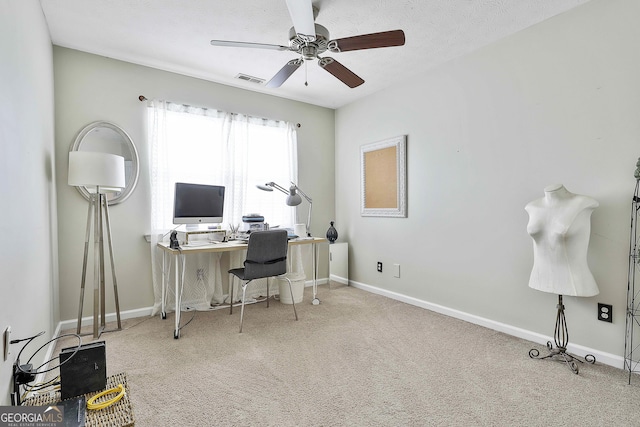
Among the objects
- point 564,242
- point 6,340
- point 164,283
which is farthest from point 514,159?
A: point 164,283

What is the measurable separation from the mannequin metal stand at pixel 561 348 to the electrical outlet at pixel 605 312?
0.69ft

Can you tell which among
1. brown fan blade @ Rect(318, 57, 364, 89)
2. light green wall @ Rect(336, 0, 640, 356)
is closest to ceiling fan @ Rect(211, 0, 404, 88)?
brown fan blade @ Rect(318, 57, 364, 89)

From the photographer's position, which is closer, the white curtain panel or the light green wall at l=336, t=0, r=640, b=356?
the light green wall at l=336, t=0, r=640, b=356

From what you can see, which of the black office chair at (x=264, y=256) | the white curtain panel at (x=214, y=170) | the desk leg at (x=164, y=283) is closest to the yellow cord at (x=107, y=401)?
the black office chair at (x=264, y=256)

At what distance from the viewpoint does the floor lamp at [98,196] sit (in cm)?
249

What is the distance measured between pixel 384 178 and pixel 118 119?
109 inches

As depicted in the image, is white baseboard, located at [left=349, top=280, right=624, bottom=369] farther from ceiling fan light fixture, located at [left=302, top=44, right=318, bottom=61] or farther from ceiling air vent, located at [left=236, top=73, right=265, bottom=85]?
ceiling air vent, located at [left=236, top=73, right=265, bottom=85]

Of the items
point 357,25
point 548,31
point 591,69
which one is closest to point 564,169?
point 591,69

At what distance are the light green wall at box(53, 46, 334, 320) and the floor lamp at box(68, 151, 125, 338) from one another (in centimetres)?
15

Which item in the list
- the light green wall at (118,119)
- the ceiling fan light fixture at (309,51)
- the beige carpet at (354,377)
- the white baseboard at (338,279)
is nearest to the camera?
the beige carpet at (354,377)

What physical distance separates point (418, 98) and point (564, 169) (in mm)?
1565

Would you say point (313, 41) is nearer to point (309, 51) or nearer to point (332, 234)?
point (309, 51)

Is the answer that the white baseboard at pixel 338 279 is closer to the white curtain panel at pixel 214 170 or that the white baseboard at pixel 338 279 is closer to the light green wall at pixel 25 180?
the white curtain panel at pixel 214 170

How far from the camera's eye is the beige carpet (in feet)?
5.48
